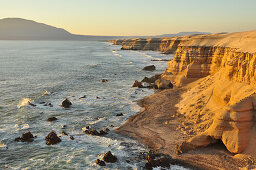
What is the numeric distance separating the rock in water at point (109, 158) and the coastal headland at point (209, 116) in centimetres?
408

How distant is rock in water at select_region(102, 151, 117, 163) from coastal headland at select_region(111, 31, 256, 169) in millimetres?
4076

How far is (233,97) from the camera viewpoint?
67.5 ft

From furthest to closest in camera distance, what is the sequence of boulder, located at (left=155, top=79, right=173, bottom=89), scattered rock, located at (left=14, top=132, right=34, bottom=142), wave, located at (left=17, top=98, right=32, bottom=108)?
boulder, located at (left=155, top=79, right=173, bottom=89), wave, located at (left=17, top=98, right=32, bottom=108), scattered rock, located at (left=14, top=132, right=34, bottom=142)

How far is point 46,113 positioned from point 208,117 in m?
20.6

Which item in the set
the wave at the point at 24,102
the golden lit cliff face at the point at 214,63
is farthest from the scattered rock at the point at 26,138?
the golden lit cliff face at the point at 214,63

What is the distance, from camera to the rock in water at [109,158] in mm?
18062

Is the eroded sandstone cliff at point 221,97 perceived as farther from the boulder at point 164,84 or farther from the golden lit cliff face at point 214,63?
the boulder at point 164,84

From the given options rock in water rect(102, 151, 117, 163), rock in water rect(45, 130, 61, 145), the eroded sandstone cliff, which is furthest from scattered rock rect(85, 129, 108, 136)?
the eroded sandstone cliff

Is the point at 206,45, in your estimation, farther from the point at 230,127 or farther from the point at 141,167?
the point at 141,167

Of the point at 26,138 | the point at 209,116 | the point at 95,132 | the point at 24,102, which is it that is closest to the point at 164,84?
the point at 209,116

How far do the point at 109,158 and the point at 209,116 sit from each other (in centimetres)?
1108

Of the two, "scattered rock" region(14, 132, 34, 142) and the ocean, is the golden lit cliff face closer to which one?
the ocean

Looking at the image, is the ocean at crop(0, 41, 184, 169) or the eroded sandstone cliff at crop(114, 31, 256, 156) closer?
Result: the eroded sandstone cliff at crop(114, 31, 256, 156)

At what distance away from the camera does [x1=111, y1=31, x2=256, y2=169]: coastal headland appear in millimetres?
17219
